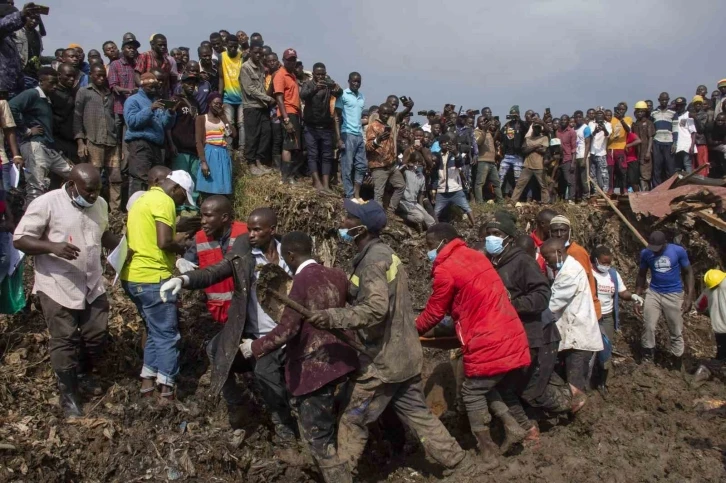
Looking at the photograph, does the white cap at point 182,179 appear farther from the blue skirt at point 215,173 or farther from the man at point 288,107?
the man at point 288,107

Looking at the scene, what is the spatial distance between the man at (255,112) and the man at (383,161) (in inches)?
68.3

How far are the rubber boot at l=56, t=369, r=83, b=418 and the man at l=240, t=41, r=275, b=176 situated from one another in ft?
16.8

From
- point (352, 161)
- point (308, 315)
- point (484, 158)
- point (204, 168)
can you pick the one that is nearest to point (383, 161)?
point (352, 161)

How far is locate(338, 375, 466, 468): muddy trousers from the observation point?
4.79 metres

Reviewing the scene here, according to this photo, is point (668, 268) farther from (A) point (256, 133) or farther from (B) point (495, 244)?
(A) point (256, 133)

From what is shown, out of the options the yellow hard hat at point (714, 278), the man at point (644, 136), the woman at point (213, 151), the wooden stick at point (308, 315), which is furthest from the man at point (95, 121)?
the man at point (644, 136)

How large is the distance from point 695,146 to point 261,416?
41.9 ft

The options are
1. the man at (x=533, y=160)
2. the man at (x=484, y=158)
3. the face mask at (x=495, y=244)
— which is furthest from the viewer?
the man at (x=533, y=160)

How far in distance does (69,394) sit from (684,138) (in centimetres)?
1378

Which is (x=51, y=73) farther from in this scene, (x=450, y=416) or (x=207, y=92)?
(x=450, y=416)

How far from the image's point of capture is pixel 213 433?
525cm

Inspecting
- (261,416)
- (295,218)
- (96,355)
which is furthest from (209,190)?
(261,416)

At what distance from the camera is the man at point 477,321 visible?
5188 millimetres

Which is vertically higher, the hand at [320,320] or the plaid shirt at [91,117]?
the plaid shirt at [91,117]
